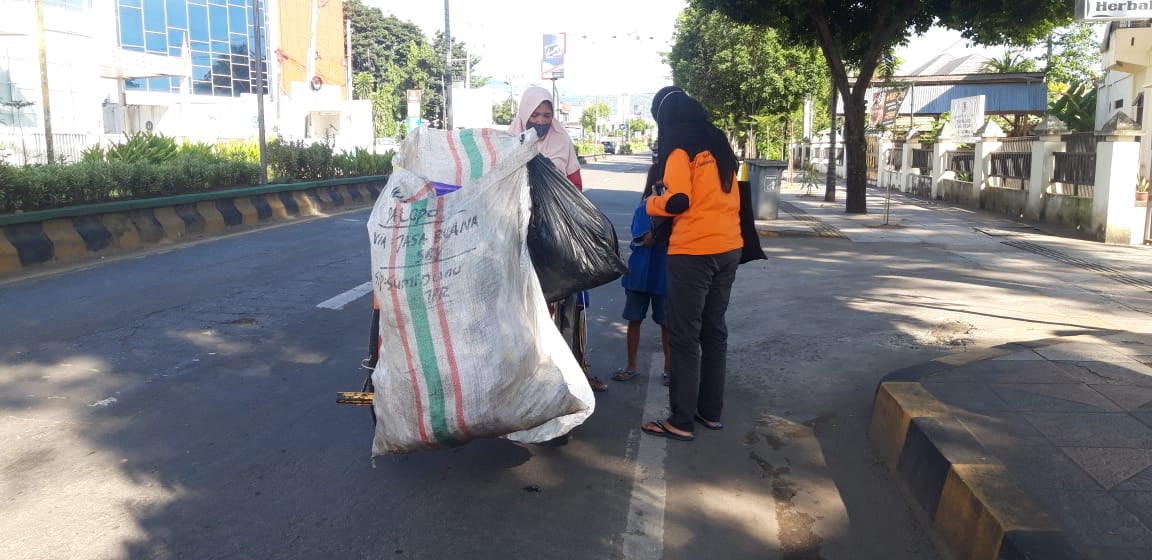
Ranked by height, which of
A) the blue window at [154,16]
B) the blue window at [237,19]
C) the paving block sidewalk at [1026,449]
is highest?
the blue window at [237,19]

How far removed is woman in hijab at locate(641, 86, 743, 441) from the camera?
4562 millimetres

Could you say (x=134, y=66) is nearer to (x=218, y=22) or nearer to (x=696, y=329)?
(x=218, y=22)

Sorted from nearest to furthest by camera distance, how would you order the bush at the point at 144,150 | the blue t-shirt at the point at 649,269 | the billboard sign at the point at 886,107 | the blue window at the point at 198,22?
the blue t-shirt at the point at 649,269, the bush at the point at 144,150, the billboard sign at the point at 886,107, the blue window at the point at 198,22

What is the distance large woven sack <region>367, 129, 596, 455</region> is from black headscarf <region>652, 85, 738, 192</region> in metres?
0.96

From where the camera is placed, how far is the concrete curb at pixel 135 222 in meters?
9.98

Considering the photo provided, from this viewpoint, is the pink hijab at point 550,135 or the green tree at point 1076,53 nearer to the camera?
the pink hijab at point 550,135

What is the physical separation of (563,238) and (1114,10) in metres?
8.96

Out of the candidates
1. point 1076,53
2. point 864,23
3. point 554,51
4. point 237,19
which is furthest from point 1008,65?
point 554,51

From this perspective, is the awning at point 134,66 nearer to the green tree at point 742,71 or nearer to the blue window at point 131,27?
the blue window at point 131,27

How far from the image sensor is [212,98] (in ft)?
159

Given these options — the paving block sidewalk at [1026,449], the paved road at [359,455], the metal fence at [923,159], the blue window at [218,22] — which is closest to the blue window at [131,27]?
the blue window at [218,22]

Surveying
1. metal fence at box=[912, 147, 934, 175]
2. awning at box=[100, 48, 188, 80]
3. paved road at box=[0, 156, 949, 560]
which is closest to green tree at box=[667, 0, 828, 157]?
metal fence at box=[912, 147, 934, 175]

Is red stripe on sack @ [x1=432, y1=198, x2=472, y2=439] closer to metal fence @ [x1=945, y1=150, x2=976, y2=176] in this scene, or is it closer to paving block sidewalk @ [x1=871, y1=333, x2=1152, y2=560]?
paving block sidewalk @ [x1=871, y1=333, x2=1152, y2=560]

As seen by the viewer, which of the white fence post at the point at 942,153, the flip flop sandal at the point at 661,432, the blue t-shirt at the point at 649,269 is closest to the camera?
the flip flop sandal at the point at 661,432
